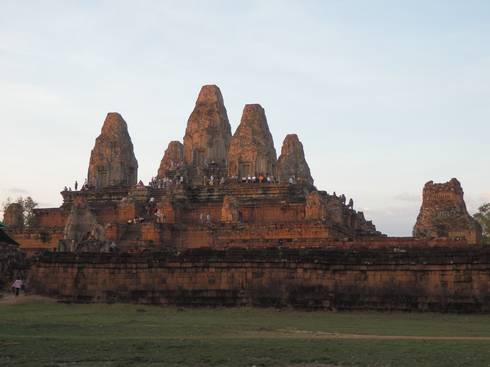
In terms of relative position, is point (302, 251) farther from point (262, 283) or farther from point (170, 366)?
point (170, 366)

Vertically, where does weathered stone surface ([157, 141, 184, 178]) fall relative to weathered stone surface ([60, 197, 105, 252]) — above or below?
above

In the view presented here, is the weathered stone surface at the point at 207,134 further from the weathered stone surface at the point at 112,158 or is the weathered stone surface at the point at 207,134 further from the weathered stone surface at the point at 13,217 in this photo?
the weathered stone surface at the point at 13,217

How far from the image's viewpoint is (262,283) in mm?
24172

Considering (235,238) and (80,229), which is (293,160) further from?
(80,229)

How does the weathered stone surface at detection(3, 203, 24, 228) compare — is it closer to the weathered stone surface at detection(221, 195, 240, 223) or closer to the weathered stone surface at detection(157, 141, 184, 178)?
the weathered stone surface at detection(221, 195, 240, 223)

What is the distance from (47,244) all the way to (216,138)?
1779cm

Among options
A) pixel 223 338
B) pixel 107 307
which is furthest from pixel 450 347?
pixel 107 307

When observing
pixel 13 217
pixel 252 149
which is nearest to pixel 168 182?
pixel 252 149

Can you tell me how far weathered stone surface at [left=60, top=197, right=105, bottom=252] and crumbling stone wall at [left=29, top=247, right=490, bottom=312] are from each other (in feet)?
15.3

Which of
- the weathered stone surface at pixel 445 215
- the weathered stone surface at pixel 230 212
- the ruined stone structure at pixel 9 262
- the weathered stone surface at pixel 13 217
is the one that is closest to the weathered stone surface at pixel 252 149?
the weathered stone surface at pixel 230 212

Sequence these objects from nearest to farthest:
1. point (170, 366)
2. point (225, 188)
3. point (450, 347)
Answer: point (170, 366), point (450, 347), point (225, 188)

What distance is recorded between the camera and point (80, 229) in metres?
34.2

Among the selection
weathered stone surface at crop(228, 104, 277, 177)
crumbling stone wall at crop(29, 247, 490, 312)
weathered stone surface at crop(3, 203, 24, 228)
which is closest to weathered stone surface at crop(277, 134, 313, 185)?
weathered stone surface at crop(228, 104, 277, 177)

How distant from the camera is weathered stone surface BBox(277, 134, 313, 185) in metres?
63.5
